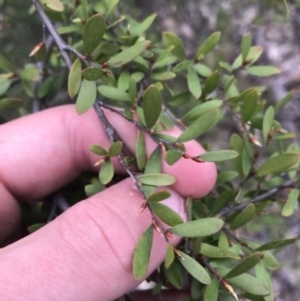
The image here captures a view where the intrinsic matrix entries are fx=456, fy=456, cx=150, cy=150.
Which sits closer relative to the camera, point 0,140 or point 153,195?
point 153,195

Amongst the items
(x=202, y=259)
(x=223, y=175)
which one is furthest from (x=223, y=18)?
(x=202, y=259)

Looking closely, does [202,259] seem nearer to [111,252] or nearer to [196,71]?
[111,252]

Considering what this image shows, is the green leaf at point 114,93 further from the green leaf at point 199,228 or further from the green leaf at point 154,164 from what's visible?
the green leaf at point 199,228

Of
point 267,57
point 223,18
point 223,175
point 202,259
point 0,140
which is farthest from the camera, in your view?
point 267,57

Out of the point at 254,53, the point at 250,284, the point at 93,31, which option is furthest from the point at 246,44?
the point at 250,284

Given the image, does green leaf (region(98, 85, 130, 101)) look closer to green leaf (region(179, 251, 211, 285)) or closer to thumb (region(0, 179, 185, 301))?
thumb (region(0, 179, 185, 301))

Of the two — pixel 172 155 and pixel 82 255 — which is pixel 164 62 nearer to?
pixel 172 155
